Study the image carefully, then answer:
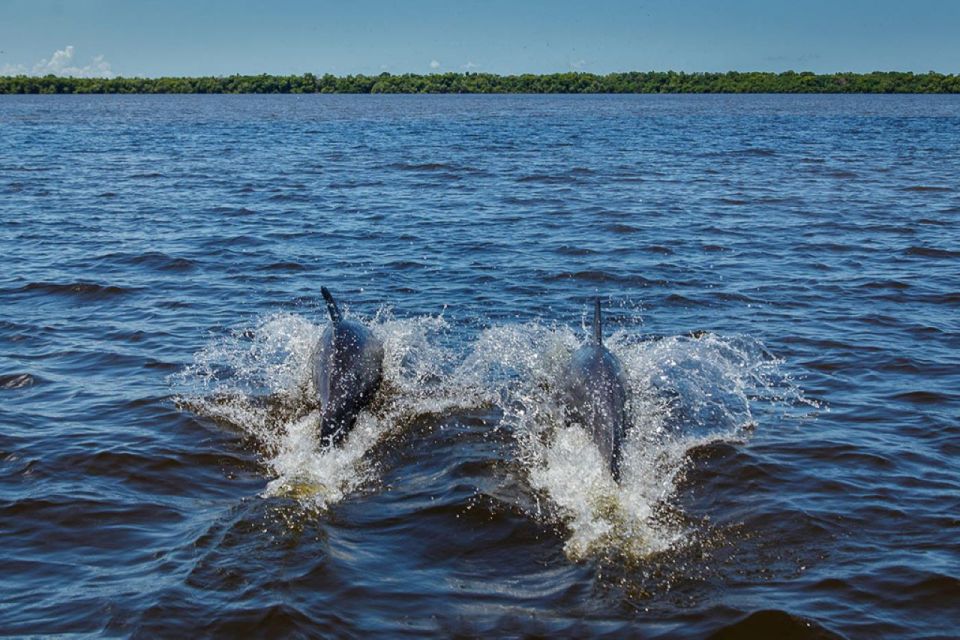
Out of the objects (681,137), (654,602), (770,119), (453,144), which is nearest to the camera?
(654,602)

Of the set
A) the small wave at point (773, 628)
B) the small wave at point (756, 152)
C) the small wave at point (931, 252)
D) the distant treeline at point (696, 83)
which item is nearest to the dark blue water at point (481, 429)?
the small wave at point (773, 628)

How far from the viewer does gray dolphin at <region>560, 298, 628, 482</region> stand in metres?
9.24

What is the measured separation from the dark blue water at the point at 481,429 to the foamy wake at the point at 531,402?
5 cm

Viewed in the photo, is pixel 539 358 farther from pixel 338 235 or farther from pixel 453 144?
pixel 453 144

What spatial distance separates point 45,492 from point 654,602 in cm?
600

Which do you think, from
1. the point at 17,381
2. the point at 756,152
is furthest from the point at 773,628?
the point at 756,152

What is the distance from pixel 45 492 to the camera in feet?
29.8

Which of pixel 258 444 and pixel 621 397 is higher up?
pixel 621 397

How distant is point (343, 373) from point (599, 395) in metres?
3.06

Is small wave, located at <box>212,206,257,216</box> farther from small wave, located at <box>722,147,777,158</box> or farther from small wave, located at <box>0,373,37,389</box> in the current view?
small wave, located at <box>722,147,777,158</box>

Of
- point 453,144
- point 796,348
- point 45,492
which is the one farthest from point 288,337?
point 453,144

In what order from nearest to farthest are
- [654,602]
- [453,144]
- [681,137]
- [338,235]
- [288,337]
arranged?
[654,602], [288,337], [338,235], [453,144], [681,137]

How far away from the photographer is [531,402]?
11570 mm

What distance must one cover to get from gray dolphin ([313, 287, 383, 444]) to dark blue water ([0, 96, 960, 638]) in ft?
1.09
